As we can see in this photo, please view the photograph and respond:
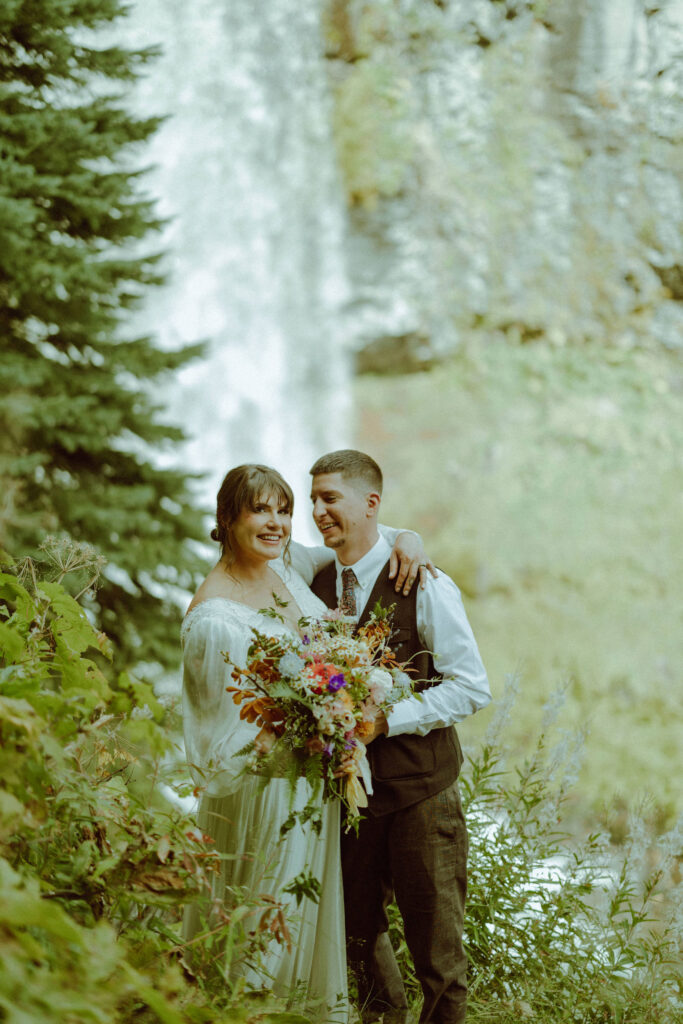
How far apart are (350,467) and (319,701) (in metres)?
1.03

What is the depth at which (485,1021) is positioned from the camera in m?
3.12

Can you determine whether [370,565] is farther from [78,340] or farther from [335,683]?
[78,340]

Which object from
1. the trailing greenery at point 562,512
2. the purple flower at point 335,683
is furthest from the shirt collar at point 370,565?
the trailing greenery at point 562,512

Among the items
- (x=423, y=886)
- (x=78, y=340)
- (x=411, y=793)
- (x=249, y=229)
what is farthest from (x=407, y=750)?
(x=249, y=229)

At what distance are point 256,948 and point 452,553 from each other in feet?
33.4

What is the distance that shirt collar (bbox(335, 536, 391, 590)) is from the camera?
312 cm

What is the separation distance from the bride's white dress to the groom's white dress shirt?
15.3 inches

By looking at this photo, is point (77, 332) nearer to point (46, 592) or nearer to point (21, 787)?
point (46, 592)

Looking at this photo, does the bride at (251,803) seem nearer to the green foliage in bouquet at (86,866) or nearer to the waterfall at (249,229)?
the green foliage in bouquet at (86,866)

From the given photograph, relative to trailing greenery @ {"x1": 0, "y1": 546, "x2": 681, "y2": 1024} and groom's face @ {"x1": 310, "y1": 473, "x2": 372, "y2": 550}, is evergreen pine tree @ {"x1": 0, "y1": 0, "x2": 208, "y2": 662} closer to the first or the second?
groom's face @ {"x1": 310, "y1": 473, "x2": 372, "y2": 550}

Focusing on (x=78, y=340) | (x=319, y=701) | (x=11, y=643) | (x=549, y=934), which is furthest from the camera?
(x=78, y=340)

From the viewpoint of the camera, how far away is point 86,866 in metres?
2.00

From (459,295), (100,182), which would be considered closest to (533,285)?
(459,295)

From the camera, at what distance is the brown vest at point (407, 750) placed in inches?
113
